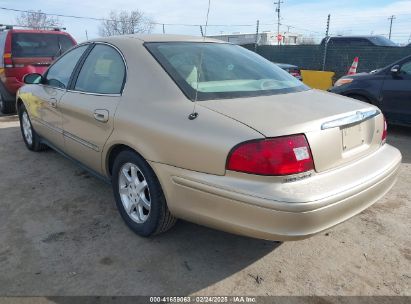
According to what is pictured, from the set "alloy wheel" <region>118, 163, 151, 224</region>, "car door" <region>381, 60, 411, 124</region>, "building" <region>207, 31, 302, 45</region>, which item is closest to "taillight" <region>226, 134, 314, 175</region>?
"alloy wheel" <region>118, 163, 151, 224</region>

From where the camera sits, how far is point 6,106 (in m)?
8.23

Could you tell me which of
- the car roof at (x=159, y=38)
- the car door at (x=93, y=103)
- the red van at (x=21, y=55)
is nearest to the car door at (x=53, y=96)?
the car door at (x=93, y=103)

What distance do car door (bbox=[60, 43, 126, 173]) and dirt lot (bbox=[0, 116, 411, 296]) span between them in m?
0.55

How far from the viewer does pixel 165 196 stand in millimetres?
2611

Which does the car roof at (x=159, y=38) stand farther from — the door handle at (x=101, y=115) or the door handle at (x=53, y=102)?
the door handle at (x=53, y=102)

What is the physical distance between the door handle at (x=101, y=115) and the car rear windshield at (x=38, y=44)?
220 inches

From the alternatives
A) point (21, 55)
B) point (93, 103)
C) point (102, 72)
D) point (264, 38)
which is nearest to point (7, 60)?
point (21, 55)

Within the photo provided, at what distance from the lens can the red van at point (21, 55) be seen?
7652mm

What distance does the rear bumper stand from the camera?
211 cm

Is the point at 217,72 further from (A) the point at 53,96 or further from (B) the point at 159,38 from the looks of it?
(A) the point at 53,96

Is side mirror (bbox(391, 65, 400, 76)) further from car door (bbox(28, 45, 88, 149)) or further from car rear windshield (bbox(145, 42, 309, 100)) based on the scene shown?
car door (bbox(28, 45, 88, 149))

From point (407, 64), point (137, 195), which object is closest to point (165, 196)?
point (137, 195)

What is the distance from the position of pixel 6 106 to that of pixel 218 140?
24.5 ft

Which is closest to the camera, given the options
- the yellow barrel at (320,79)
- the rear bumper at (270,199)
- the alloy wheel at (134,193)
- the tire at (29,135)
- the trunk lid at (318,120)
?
the rear bumper at (270,199)
